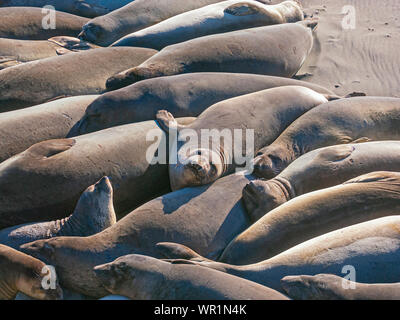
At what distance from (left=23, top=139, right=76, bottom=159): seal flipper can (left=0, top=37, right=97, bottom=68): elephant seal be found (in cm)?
175

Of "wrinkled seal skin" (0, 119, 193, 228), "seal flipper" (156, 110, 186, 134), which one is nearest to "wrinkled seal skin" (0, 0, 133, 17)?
"seal flipper" (156, 110, 186, 134)

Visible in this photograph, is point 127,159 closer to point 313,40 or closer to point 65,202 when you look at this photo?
point 65,202

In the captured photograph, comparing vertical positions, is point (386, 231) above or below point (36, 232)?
above

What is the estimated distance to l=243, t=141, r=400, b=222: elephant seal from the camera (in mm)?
3822

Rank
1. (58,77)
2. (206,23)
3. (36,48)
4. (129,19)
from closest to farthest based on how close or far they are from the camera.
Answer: (58,77) → (36,48) → (206,23) → (129,19)

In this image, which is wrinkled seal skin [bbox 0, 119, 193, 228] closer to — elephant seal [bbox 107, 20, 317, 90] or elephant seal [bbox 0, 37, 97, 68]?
elephant seal [bbox 107, 20, 317, 90]

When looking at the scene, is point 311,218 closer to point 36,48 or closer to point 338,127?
point 338,127

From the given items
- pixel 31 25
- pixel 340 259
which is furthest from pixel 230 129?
pixel 31 25

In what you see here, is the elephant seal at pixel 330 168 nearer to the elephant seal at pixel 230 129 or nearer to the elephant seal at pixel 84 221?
the elephant seal at pixel 230 129

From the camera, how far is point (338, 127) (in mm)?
4414

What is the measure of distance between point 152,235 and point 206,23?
3.37 metres

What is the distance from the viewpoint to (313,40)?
6.77 meters
